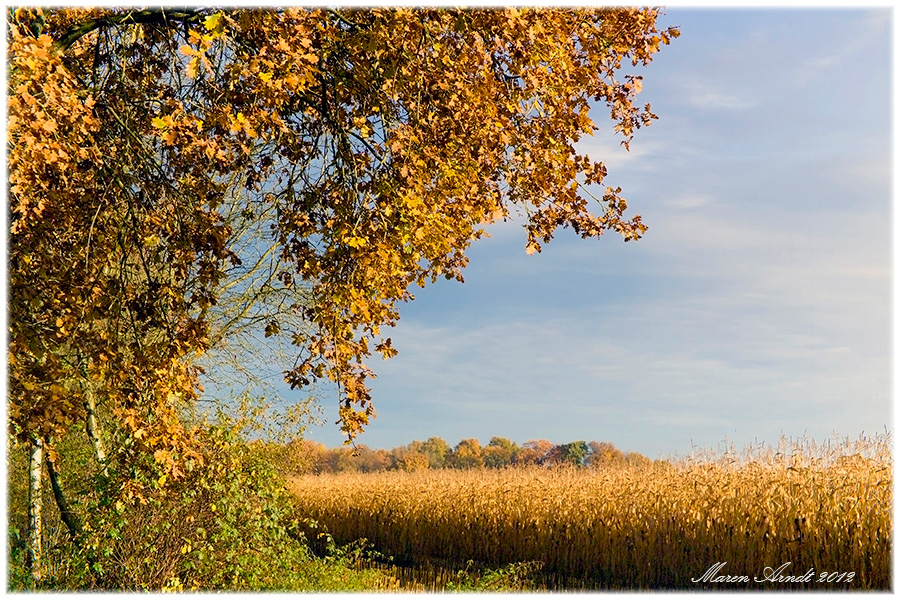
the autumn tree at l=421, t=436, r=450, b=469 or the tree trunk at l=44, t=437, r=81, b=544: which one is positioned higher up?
the tree trunk at l=44, t=437, r=81, b=544

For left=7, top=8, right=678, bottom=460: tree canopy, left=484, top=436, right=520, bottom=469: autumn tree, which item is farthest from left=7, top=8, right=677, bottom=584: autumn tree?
left=484, top=436, right=520, bottom=469: autumn tree

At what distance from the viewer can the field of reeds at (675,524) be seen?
10.6m

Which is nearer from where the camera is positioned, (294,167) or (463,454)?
(294,167)

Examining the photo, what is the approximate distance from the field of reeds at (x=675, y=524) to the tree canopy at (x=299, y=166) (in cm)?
556

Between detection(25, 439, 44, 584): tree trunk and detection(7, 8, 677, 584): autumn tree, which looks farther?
detection(25, 439, 44, 584): tree trunk

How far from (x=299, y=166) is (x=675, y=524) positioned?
26.2 ft

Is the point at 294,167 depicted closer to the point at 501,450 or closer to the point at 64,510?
the point at 64,510

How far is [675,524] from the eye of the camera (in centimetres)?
1215

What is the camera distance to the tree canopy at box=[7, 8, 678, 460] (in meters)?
6.73

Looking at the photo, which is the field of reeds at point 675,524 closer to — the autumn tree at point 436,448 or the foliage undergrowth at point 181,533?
the foliage undergrowth at point 181,533

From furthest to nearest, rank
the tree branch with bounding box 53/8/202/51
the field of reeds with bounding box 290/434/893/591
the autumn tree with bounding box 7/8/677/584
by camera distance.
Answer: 1. the field of reeds with bounding box 290/434/893/591
2. the tree branch with bounding box 53/8/202/51
3. the autumn tree with bounding box 7/8/677/584

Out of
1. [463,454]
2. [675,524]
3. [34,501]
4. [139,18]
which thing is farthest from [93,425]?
[463,454]

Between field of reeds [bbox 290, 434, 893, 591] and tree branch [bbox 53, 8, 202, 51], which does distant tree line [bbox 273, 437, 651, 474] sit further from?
tree branch [bbox 53, 8, 202, 51]

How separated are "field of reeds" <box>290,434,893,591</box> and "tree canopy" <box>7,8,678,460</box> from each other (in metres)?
5.56
